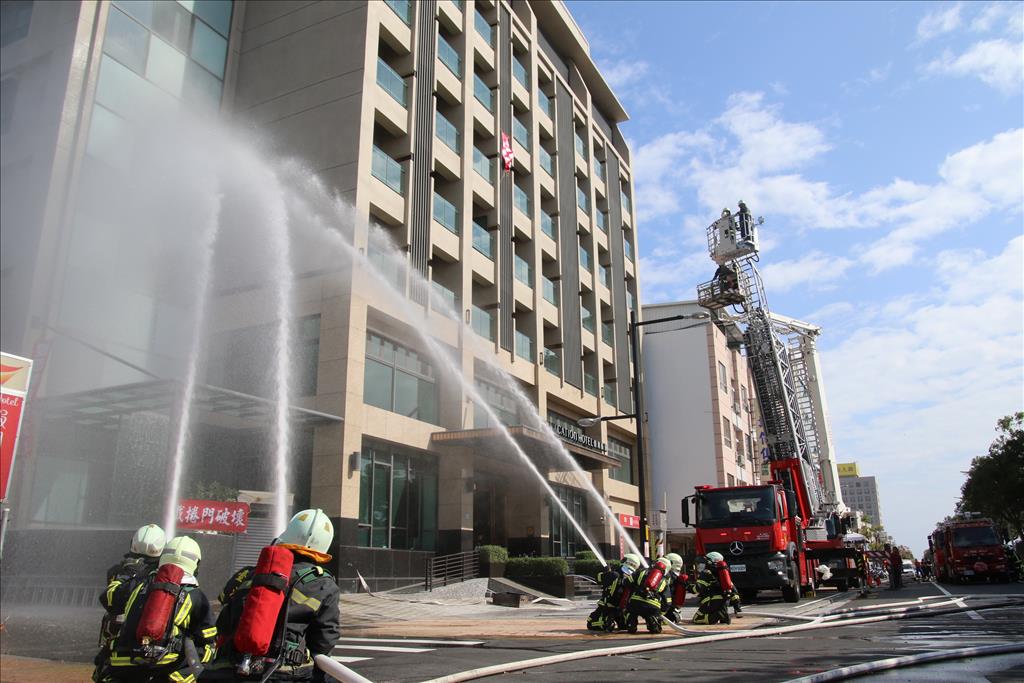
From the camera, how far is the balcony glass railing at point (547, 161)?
37906mm

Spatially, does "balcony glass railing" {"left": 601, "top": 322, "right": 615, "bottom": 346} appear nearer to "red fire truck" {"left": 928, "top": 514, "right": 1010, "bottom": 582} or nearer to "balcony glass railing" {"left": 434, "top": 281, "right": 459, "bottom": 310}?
"balcony glass railing" {"left": 434, "top": 281, "right": 459, "bottom": 310}

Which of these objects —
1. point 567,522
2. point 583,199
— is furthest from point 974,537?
point 583,199

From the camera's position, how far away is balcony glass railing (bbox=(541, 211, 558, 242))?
122ft

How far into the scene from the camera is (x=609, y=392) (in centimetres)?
4222

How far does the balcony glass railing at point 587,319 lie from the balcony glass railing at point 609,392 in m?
3.65

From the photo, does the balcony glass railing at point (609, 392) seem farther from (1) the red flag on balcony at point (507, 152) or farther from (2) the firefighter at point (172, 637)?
(2) the firefighter at point (172, 637)

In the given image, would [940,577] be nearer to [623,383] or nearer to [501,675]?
[623,383]

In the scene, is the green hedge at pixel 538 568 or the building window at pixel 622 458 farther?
the building window at pixel 622 458

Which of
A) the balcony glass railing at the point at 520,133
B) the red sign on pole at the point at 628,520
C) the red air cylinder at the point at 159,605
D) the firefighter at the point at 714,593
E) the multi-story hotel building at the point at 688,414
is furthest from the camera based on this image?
the multi-story hotel building at the point at 688,414

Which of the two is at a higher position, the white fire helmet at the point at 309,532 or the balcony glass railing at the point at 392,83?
the balcony glass railing at the point at 392,83

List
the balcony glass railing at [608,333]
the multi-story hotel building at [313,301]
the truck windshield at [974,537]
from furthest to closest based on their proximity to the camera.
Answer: the balcony glass railing at [608,333]
the truck windshield at [974,537]
the multi-story hotel building at [313,301]

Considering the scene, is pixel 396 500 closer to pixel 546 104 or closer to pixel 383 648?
pixel 383 648

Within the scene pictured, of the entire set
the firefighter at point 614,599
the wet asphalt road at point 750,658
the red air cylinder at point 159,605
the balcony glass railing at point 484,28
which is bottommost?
the wet asphalt road at point 750,658

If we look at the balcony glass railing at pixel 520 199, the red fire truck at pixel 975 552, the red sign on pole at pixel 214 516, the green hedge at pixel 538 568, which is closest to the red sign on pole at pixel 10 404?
the red sign on pole at pixel 214 516
